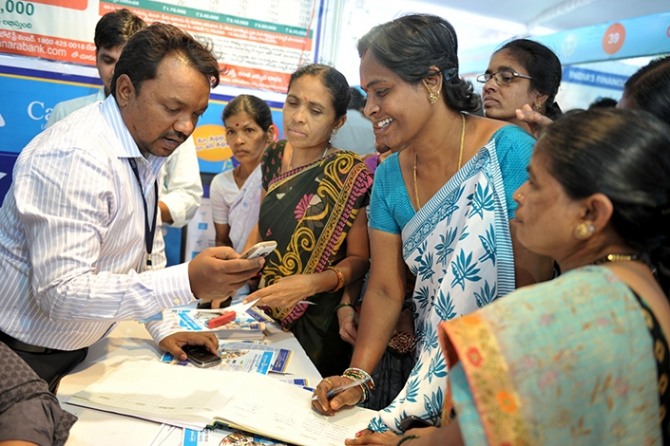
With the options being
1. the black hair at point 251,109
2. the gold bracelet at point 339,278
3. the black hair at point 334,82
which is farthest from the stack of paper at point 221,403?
the black hair at point 251,109

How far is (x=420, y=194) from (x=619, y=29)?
3961 mm

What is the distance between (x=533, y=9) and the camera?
7273mm

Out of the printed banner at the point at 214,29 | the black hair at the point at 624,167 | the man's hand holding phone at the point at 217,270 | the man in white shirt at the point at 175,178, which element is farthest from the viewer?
the printed banner at the point at 214,29

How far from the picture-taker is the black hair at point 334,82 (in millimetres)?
2395

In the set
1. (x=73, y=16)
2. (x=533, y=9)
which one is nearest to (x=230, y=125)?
(x=73, y=16)

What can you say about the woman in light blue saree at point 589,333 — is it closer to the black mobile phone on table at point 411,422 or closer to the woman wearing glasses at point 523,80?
the black mobile phone on table at point 411,422

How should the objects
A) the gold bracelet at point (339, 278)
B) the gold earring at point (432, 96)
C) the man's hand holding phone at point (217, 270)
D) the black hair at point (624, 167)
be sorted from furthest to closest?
the gold bracelet at point (339, 278), the gold earring at point (432, 96), the man's hand holding phone at point (217, 270), the black hair at point (624, 167)

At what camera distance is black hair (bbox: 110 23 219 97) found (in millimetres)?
1599

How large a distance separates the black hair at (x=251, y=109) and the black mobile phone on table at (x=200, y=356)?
195 cm

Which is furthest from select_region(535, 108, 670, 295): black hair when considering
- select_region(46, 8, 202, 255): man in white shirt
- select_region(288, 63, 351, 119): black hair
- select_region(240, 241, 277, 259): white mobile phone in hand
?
select_region(46, 8, 202, 255): man in white shirt

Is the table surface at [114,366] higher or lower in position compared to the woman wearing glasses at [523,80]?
lower

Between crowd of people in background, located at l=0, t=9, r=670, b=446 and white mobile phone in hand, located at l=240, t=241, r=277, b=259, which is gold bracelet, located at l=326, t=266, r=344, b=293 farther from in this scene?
white mobile phone in hand, located at l=240, t=241, r=277, b=259

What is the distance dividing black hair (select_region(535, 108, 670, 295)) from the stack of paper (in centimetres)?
80

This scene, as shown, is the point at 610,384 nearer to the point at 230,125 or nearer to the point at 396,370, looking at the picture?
the point at 396,370
